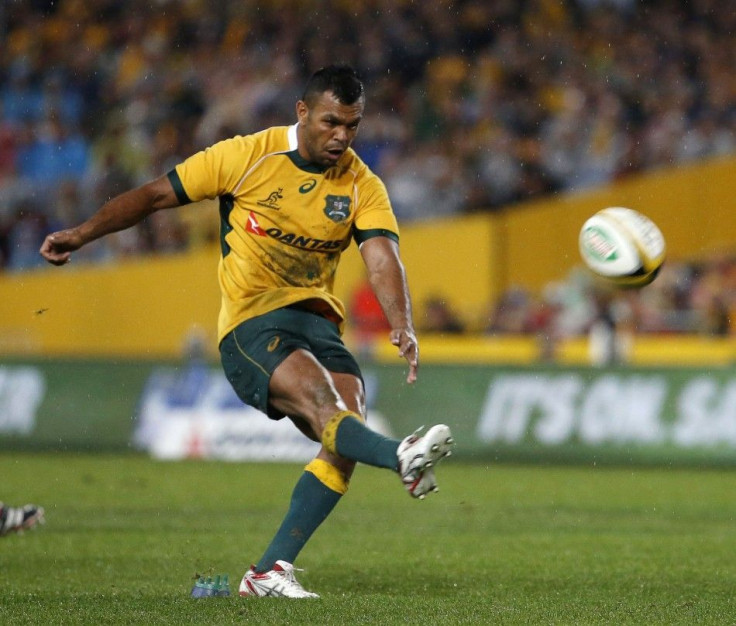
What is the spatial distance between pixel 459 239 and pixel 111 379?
4922 millimetres

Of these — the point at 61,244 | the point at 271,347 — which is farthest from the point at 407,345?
the point at 61,244

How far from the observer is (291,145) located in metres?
6.38

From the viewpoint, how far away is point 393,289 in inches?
243

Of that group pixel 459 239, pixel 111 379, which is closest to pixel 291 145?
pixel 111 379

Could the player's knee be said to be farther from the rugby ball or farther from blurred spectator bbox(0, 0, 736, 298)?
A: blurred spectator bbox(0, 0, 736, 298)

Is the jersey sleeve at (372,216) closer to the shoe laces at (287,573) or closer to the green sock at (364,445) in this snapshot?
the green sock at (364,445)

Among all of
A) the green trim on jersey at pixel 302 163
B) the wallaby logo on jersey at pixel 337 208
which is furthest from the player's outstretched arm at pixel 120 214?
the wallaby logo on jersey at pixel 337 208

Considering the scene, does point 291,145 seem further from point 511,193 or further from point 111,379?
point 511,193

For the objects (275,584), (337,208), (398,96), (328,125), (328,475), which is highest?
(398,96)

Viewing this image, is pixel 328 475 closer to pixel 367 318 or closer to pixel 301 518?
pixel 301 518

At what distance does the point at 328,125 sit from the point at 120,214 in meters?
1.02

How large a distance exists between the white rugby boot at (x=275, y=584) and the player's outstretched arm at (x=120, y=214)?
1.67 metres

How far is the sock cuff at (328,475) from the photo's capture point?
618cm

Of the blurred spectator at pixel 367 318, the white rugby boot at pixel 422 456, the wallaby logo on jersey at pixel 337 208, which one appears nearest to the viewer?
the white rugby boot at pixel 422 456
